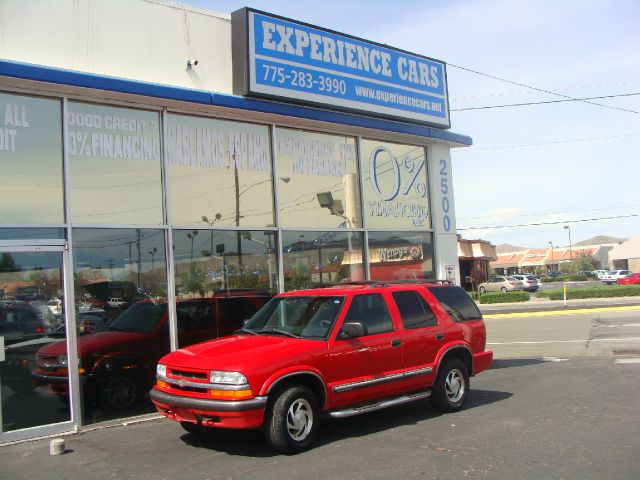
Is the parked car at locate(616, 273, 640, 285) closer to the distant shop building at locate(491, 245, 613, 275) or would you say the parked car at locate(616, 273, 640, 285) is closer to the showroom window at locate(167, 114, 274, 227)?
the showroom window at locate(167, 114, 274, 227)

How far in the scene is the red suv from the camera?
21.1 feet

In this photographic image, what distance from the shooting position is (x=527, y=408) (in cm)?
852

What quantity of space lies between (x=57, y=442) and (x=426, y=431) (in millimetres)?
4163

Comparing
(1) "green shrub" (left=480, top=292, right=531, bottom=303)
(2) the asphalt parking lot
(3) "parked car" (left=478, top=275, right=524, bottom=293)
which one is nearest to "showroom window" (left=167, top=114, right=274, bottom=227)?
(2) the asphalt parking lot

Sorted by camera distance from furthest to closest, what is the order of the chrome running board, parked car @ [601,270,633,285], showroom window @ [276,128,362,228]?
parked car @ [601,270,633,285] → showroom window @ [276,128,362,228] → the chrome running board

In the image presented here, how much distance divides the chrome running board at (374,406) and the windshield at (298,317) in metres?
0.86

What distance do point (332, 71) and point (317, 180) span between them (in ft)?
6.46

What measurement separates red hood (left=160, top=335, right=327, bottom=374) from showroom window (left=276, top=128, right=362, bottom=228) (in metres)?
3.93

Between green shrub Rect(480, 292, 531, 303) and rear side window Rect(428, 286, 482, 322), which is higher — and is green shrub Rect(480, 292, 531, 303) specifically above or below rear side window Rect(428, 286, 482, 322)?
below

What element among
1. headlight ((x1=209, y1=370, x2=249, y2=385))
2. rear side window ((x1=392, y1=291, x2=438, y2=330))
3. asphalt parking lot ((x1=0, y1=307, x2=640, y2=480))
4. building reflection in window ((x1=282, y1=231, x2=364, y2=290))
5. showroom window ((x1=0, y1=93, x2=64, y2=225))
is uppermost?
showroom window ((x1=0, y1=93, x2=64, y2=225))

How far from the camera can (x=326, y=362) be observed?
698 cm

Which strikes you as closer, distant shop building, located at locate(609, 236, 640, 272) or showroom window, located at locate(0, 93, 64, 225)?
showroom window, located at locate(0, 93, 64, 225)

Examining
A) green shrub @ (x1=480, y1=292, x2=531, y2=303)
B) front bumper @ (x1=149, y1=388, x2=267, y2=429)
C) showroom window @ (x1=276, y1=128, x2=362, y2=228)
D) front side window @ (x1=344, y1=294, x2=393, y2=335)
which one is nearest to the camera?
front bumper @ (x1=149, y1=388, x2=267, y2=429)

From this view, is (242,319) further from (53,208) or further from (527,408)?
(527,408)
